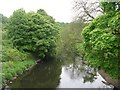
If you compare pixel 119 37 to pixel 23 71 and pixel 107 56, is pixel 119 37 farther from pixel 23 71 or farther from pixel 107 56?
pixel 23 71

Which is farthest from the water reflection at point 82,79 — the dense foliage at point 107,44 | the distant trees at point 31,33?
the distant trees at point 31,33

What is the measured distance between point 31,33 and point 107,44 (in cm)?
2066

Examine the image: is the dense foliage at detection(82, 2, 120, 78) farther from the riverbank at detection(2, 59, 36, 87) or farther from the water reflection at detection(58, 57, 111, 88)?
the riverbank at detection(2, 59, 36, 87)

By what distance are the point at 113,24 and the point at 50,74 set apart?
44.0 feet

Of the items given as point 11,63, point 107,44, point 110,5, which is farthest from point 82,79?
point 107,44

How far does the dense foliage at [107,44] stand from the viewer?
1267 cm

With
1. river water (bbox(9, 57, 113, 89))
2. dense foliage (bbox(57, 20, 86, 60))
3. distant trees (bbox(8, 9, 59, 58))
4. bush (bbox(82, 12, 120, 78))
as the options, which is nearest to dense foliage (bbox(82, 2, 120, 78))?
bush (bbox(82, 12, 120, 78))

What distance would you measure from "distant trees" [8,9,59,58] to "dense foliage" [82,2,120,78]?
17.6 meters

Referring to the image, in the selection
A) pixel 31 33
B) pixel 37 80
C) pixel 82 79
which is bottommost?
pixel 82 79

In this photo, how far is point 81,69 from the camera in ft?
92.1

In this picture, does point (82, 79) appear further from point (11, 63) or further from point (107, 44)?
point (107, 44)

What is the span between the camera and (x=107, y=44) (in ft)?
41.0

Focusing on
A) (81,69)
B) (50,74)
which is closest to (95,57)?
(50,74)

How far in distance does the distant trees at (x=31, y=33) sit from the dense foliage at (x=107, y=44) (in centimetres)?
1757
